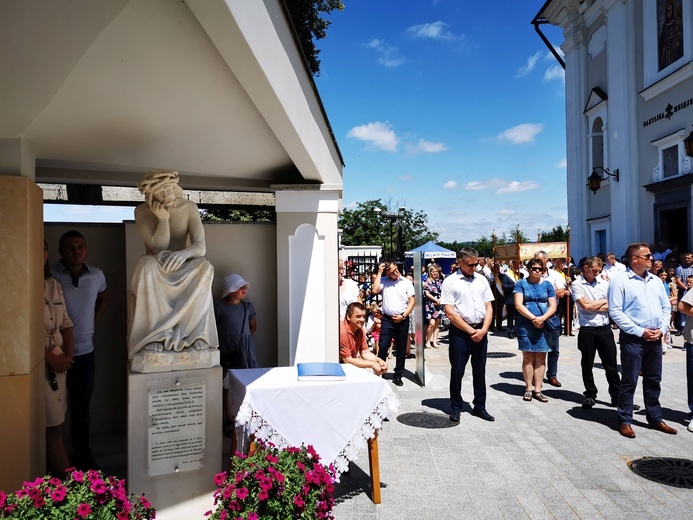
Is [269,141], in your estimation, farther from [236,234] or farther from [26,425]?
[26,425]

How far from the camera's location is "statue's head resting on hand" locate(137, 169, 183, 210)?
3.94m

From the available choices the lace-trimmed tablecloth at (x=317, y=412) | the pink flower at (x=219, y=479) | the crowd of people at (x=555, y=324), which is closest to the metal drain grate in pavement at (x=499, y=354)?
the crowd of people at (x=555, y=324)

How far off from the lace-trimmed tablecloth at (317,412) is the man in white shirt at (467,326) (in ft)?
7.33

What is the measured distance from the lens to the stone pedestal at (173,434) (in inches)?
143

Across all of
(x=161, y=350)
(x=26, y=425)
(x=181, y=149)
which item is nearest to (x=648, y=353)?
(x=161, y=350)

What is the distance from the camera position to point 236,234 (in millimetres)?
6293

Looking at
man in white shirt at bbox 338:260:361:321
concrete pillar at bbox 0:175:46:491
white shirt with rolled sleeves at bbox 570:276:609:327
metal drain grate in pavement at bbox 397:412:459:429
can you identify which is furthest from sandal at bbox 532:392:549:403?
concrete pillar at bbox 0:175:46:491

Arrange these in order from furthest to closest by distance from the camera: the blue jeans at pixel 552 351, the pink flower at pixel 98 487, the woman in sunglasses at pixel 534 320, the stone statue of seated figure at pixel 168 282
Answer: the blue jeans at pixel 552 351 → the woman in sunglasses at pixel 534 320 → the stone statue of seated figure at pixel 168 282 → the pink flower at pixel 98 487

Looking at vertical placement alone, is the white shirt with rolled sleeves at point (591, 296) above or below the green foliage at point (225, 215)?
below

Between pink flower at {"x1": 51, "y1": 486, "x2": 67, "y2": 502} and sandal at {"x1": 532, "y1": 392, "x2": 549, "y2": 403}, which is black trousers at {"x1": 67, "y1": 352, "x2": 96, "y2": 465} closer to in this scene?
pink flower at {"x1": 51, "y1": 486, "x2": 67, "y2": 502}

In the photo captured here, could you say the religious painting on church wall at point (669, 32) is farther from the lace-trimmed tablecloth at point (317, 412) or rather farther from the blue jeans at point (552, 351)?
the lace-trimmed tablecloth at point (317, 412)

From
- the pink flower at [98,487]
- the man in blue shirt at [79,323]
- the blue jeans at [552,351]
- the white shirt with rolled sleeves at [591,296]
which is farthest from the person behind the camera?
the blue jeans at [552,351]

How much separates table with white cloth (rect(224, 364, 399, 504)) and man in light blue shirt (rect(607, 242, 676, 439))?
292 centimetres

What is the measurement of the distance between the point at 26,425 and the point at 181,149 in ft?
8.73
